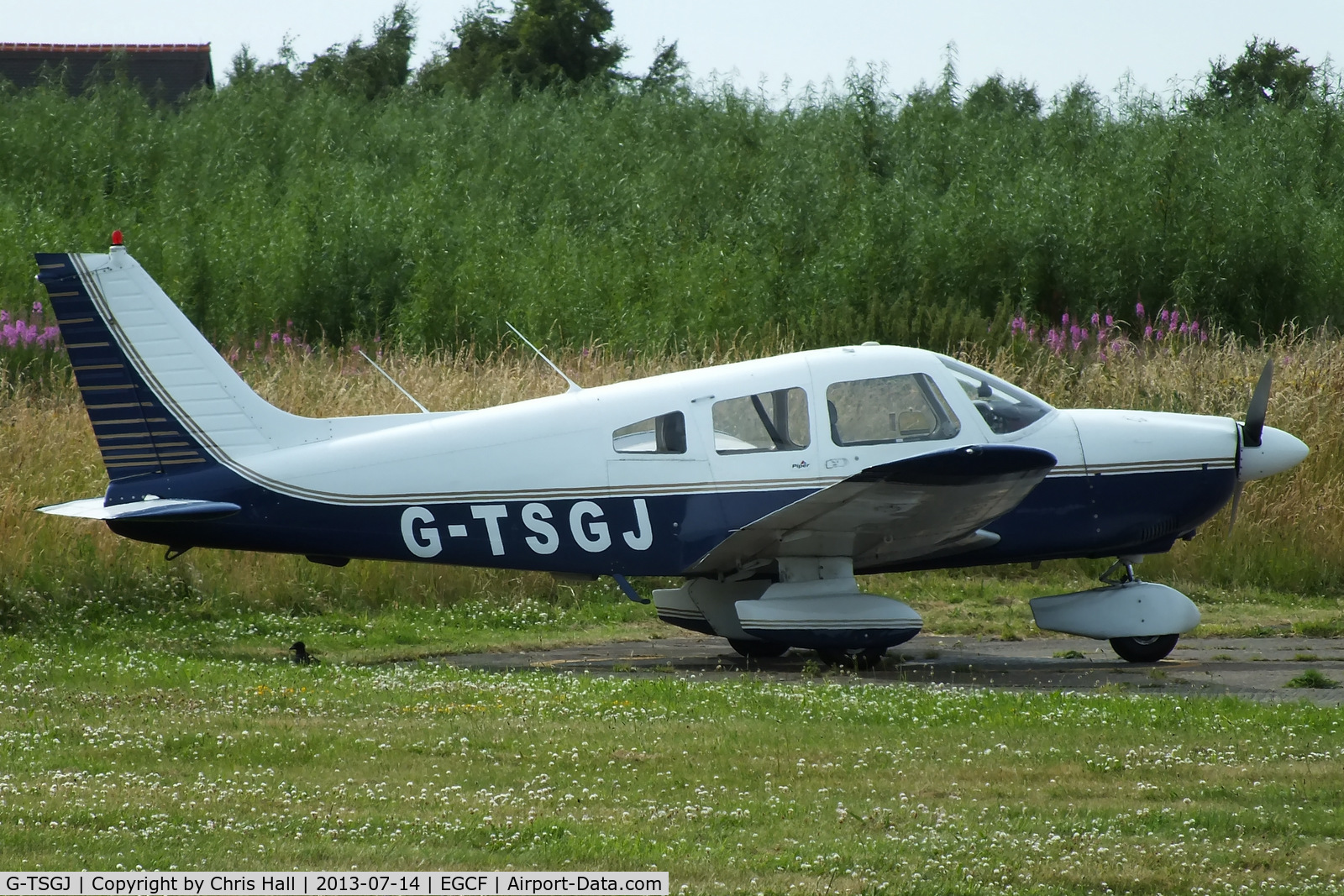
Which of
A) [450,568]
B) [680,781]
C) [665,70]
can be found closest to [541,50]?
[665,70]

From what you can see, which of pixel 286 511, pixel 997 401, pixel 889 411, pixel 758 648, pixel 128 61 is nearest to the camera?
pixel 286 511

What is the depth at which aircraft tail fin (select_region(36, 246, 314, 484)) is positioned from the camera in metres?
9.69

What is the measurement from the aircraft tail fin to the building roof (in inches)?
1187

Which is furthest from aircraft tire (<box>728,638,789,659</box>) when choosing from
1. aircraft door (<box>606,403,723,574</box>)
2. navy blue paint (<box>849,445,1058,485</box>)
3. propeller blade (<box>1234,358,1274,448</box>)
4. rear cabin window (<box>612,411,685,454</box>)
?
propeller blade (<box>1234,358,1274,448</box>)

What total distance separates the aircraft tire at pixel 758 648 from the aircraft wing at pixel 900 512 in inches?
30.5

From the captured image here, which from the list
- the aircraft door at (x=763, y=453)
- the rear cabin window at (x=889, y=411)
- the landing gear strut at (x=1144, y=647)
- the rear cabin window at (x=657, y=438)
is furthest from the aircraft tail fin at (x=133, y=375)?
the landing gear strut at (x=1144, y=647)

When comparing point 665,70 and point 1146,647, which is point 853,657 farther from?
→ point 665,70

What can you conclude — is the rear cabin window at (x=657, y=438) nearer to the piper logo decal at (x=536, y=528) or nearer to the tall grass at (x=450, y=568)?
the piper logo decal at (x=536, y=528)

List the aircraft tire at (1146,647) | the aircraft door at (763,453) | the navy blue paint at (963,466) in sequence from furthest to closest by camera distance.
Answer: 1. the aircraft tire at (1146,647)
2. the aircraft door at (763,453)
3. the navy blue paint at (963,466)

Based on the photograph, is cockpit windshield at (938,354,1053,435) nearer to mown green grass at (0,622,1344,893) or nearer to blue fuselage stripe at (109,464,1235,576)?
blue fuselage stripe at (109,464,1235,576)

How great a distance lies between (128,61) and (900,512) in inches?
1334
